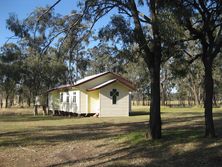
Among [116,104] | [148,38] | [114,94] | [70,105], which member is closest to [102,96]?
[114,94]

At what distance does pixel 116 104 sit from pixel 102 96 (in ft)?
5.38

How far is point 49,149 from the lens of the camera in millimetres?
13188

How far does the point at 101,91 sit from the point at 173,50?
20670 millimetres

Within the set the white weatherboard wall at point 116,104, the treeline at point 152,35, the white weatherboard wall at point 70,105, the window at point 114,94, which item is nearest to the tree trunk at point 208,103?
the treeline at point 152,35

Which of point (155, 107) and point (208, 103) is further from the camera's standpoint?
point (155, 107)

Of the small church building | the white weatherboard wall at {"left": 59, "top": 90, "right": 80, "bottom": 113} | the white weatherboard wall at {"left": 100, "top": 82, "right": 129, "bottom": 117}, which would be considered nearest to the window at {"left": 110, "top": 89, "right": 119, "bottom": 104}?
the small church building

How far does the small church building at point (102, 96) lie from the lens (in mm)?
33656

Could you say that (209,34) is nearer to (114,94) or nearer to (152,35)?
(152,35)

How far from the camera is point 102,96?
33594 mm

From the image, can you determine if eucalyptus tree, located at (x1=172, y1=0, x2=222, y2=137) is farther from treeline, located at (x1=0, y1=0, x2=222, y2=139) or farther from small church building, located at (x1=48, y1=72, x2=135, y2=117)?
small church building, located at (x1=48, y1=72, x2=135, y2=117)

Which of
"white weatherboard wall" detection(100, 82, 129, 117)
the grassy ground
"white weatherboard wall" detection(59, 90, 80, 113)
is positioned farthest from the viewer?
"white weatherboard wall" detection(59, 90, 80, 113)

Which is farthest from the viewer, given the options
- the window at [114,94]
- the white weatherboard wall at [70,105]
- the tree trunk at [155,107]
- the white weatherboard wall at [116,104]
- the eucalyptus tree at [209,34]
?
the white weatherboard wall at [70,105]

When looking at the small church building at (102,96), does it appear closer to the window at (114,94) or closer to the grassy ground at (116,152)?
the window at (114,94)

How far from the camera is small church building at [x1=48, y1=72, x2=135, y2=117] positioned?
3366cm
